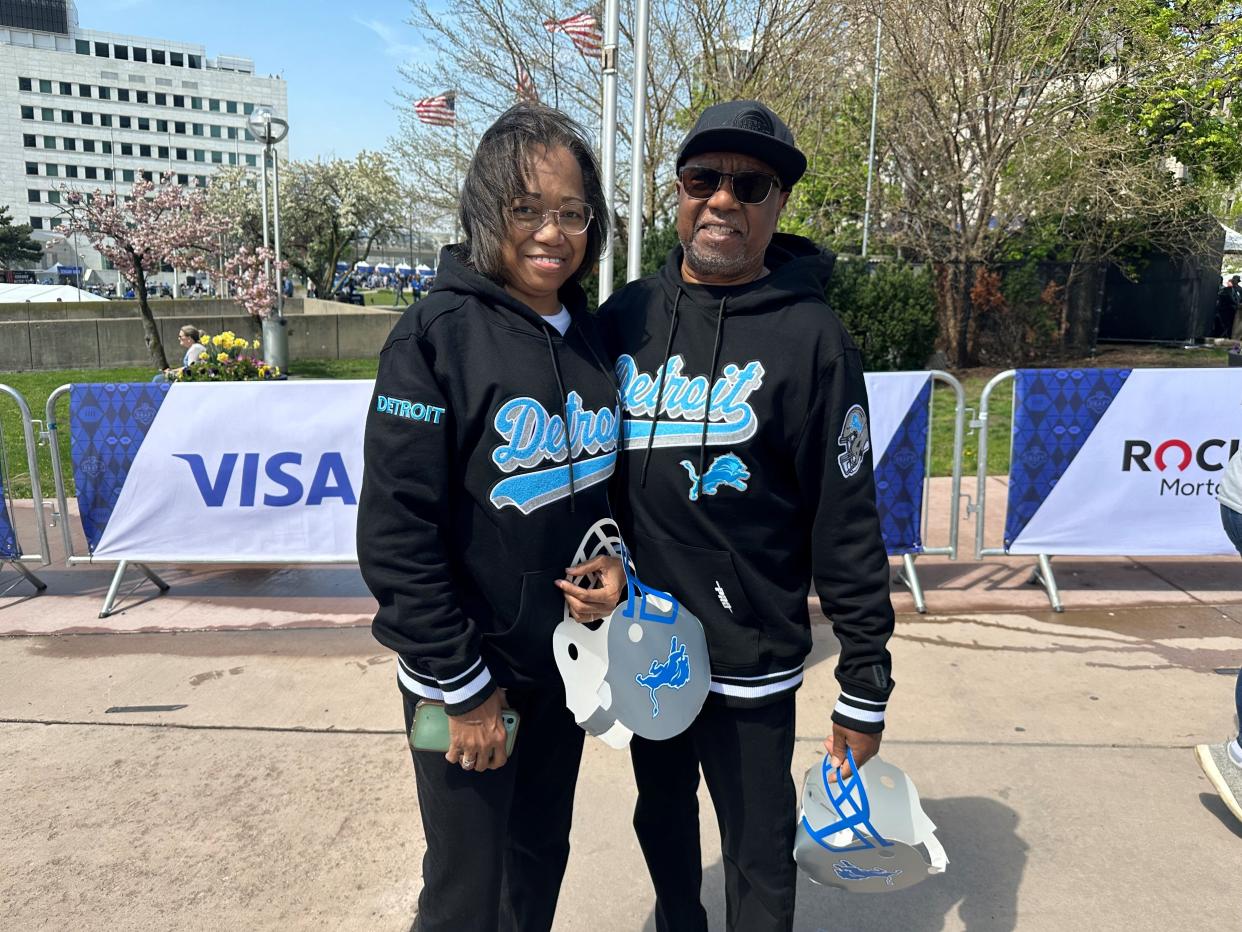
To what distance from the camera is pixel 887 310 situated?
13289 mm

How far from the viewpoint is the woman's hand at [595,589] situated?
1.90m

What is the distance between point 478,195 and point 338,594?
4.09 meters

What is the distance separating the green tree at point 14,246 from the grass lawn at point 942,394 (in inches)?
2415

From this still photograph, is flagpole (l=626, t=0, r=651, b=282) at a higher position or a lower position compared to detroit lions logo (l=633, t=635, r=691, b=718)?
higher

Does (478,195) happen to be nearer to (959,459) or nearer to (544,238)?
(544,238)

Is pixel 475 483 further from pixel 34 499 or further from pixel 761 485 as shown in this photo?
pixel 34 499

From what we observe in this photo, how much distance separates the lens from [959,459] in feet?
17.8

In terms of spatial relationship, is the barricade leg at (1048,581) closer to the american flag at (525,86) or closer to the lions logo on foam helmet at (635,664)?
the lions logo on foam helmet at (635,664)

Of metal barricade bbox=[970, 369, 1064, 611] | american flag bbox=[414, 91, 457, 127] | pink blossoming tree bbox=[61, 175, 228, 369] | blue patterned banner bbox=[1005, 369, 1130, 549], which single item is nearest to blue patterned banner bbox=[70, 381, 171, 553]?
metal barricade bbox=[970, 369, 1064, 611]

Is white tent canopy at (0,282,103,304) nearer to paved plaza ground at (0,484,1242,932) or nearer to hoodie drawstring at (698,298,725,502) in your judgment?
paved plaza ground at (0,484,1242,932)

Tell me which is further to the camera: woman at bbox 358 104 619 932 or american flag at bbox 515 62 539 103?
american flag at bbox 515 62 539 103

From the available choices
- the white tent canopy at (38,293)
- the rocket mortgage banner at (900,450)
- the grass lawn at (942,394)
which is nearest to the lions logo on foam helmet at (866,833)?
the rocket mortgage banner at (900,450)

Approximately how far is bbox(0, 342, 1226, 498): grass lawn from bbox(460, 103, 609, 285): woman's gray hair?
16.3 ft

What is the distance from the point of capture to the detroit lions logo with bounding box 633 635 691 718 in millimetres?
1924
